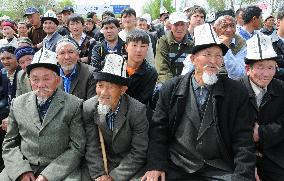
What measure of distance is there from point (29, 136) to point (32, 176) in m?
0.40

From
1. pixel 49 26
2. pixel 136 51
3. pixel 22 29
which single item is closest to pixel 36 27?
pixel 22 29

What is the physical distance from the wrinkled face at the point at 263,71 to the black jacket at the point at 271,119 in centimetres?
10

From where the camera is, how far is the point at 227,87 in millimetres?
3498

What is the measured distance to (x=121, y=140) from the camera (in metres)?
3.73

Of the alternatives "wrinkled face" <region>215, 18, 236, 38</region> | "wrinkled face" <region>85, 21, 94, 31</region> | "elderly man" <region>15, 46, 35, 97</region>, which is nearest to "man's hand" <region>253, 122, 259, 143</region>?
"wrinkled face" <region>215, 18, 236, 38</region>

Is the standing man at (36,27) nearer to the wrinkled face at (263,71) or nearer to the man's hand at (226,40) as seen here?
the man's hand at (226,40)

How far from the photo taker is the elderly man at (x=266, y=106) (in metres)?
3.65

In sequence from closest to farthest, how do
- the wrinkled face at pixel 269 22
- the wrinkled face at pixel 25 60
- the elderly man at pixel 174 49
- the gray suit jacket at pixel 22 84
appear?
the gray suit jacket at pixel 22 84, the wrinkled face at pixel 25 60, the elderly man at pixel 174 49, the wrinkled face at pixel 269 22

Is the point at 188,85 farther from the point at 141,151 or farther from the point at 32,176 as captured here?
the point at 32,176

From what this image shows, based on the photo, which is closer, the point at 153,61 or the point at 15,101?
the point at 15,101

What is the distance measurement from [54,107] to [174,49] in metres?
2.64

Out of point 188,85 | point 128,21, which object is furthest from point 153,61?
point 188,85

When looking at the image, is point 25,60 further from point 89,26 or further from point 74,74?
point 89,26

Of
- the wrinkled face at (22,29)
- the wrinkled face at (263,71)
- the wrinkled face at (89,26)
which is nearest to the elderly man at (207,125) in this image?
the wrinkled face at (263,71)
